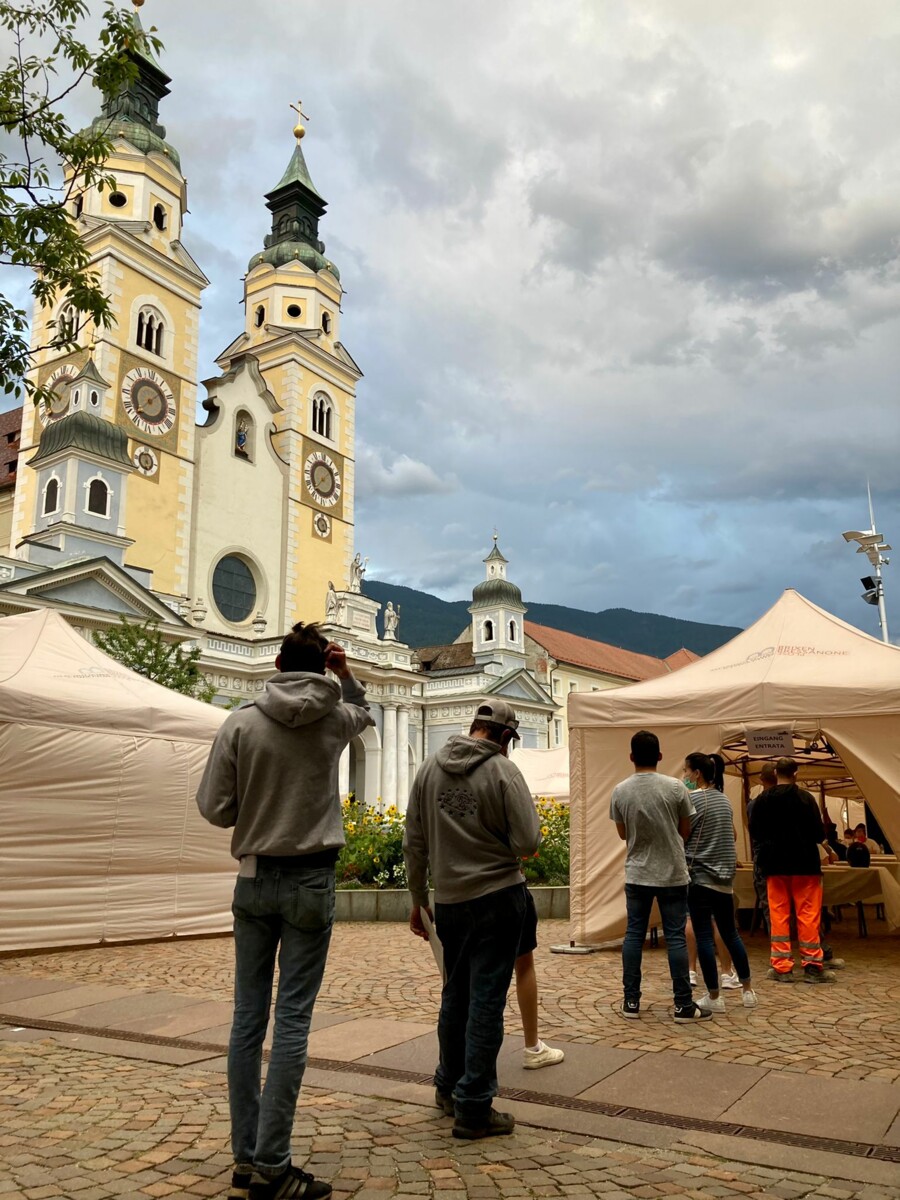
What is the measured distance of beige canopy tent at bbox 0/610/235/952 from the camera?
10445 mm

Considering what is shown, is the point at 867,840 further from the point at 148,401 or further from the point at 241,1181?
the point at 148,401

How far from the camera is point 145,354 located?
39.5m

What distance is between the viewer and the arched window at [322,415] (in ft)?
160

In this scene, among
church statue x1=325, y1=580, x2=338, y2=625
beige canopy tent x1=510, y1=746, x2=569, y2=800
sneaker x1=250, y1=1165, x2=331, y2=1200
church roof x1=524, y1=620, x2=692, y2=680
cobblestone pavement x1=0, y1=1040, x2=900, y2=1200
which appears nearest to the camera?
sneaker x1=250, y1=1165, x2=331, y2=1200

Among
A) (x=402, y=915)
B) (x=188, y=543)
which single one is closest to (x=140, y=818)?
(x=402, y=915)

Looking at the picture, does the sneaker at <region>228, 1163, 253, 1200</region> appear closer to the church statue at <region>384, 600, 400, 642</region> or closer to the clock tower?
the clock tower

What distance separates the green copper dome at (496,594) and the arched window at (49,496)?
92.2 ft

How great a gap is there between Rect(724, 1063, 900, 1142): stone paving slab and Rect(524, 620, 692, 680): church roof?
60.6m

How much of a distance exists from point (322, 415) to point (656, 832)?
4448 cm

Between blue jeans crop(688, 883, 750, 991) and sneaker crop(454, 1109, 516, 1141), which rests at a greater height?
blue jeans crop(688, 883, 750, 991)

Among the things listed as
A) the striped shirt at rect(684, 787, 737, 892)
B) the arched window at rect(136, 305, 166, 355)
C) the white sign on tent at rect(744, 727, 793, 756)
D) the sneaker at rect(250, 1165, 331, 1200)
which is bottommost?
the sneaker at rect(250, 1165, 331, 1200)

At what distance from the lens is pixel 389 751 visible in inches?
1647

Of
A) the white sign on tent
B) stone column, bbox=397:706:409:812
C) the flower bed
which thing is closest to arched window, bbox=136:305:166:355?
stone column, bbox=397:706:409:812

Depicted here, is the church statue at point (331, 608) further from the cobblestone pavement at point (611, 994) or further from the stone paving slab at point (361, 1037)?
the stone paving slab at point (361, 1037)
